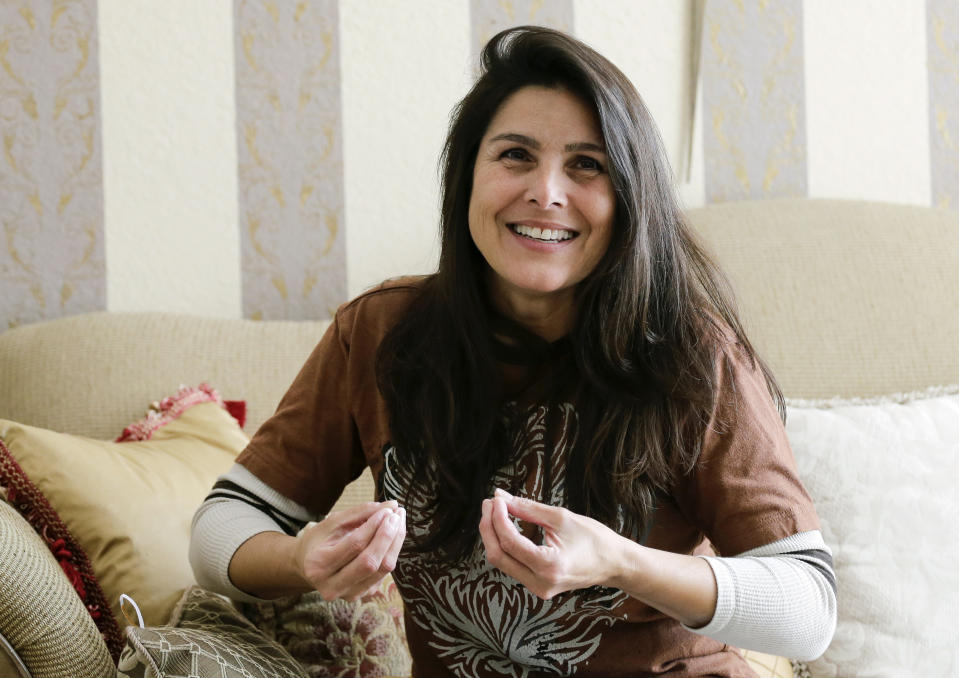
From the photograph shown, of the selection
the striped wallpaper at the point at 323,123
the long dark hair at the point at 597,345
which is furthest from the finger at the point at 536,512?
the striped wallpaper at the point at 323,123

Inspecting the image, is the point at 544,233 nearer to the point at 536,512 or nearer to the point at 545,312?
the point at 545,312

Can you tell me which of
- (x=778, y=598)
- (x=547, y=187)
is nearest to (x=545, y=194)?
(x=547, y=187)

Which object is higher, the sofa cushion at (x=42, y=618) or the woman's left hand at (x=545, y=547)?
the woman's left hand at (x=545, y=547)

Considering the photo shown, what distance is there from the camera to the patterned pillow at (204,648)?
1.05 m

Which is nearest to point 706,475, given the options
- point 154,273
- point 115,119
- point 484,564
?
point 484,564

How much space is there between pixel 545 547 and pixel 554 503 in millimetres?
249

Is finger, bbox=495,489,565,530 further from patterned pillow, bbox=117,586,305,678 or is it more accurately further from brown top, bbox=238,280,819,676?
patterned pillow, bbox=117,586,305,678

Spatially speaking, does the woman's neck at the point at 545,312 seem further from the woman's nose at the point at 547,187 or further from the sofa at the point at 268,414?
the sofa at the point at 268,414

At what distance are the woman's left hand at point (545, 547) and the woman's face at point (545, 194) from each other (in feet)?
1.12

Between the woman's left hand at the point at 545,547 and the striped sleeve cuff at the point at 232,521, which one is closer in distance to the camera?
the woman's left hand at the point at 545,547

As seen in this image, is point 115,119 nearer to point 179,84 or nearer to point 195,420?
point 179,84

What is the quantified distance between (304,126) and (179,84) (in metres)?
0.26

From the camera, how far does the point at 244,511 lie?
4.23 feet

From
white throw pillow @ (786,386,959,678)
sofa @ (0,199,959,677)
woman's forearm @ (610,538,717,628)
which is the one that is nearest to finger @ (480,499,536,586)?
woman's forearm @ (610,538,717,628)
